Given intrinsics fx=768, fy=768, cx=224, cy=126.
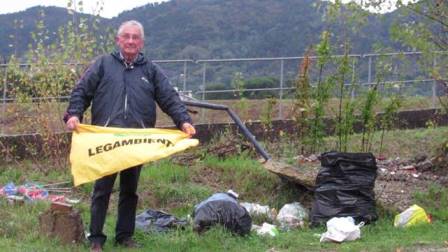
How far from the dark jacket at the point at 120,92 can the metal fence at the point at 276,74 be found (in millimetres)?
4409

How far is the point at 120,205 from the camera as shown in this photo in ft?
22.9

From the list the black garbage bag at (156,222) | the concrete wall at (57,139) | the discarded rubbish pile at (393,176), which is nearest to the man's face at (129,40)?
the black garbage bag at (156,222)

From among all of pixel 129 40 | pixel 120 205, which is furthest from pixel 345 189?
pixel 129 40

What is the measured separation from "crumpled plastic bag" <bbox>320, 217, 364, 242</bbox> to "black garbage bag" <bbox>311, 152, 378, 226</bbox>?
491 mm

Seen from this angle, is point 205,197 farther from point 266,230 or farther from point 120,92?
point 120,92

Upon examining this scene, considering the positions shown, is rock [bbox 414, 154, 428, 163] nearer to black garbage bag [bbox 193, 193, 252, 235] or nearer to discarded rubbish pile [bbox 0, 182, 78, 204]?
black garbage bag [bbox 193, 193, 252, 235]

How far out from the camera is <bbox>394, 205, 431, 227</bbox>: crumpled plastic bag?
8.38 metres

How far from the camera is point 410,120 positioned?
16422 mm

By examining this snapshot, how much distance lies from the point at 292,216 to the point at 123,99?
2968 millimetres

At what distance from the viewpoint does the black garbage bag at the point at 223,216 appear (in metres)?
7.52

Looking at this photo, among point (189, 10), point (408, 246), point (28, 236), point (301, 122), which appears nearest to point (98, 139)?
point (28, 236)

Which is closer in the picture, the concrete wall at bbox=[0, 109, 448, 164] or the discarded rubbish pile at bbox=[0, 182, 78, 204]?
the discarded rubbish pile at bbox=[0, 182, 78, 204]

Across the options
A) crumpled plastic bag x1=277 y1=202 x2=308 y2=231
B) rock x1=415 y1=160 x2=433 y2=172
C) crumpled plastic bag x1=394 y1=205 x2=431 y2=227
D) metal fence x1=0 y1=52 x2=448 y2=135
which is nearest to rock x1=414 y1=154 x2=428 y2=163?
rock x1=415 y1=160 x2=433 y2=172

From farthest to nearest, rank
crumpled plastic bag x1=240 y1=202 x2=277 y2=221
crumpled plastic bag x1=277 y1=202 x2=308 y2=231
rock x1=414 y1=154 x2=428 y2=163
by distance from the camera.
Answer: rock x1=414 y1=154 x2=428 y2=163
crumpled plastic bag x1=240 y1=202 x2=277 y2=221
crumpled plastic bag x1=277 y1=202 x2=308 y2=231
